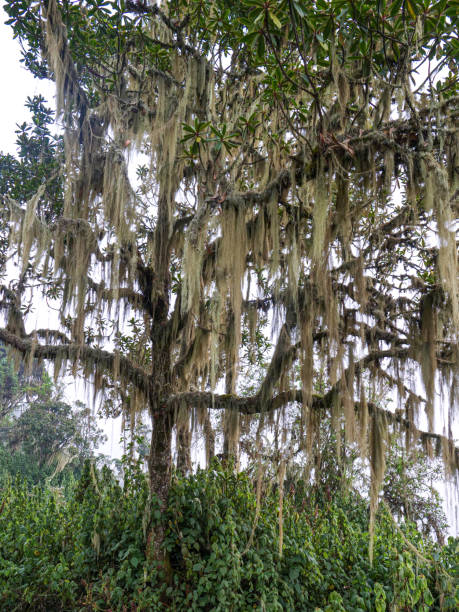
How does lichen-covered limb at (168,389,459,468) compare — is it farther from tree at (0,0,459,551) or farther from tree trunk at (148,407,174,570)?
tree trunk at (148,407,174,570)

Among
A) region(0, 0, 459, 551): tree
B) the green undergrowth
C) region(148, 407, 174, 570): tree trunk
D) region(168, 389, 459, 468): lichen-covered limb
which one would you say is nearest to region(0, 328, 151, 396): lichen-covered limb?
region(0, 0, 459, 551): tree

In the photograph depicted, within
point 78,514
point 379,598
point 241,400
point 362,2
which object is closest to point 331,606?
point 379,598

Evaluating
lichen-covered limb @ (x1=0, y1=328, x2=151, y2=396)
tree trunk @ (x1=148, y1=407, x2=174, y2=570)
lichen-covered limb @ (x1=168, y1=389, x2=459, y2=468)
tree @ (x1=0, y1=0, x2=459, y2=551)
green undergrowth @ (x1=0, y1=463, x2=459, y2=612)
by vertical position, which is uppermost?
tree @ (x1=0, y1=0, x2=459, y2=551)

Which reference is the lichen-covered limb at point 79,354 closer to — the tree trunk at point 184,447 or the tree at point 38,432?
the tree trunk at point 184,447

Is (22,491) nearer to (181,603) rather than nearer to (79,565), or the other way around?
(79,565)

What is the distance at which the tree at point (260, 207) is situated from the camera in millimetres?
2525

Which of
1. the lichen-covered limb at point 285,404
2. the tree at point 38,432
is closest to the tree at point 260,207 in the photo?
the lichen-covered limb at point 285,404

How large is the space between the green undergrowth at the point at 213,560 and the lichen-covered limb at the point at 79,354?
107 centimetres

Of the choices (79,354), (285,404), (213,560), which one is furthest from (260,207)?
(213,560)

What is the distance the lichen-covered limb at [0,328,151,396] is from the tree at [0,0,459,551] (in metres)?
0.02

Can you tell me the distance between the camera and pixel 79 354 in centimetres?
360

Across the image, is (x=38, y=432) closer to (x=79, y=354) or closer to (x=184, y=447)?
(x=184, y=447)

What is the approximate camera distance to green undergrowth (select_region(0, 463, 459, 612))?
3102mm

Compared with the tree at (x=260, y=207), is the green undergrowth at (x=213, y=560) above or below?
below
